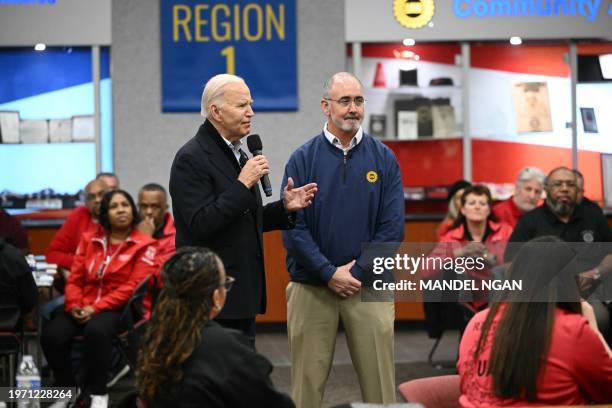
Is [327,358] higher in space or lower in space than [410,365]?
higher

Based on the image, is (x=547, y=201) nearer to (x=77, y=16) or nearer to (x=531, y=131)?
(x=531, y=131)

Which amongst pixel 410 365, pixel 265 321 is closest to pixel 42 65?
pixel 265 321

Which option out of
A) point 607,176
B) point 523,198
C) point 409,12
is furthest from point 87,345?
Result: point 607,176

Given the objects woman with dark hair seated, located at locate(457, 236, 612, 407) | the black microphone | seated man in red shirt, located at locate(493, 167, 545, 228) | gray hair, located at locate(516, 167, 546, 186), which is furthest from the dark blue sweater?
gray hair, located at locate(516, 167, 546, 186)

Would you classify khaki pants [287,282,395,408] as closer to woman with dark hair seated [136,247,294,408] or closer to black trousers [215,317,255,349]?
black trousers [215,317,255,349]

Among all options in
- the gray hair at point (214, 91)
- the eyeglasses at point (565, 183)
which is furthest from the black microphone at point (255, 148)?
the eyeglasses at point (565, 183)

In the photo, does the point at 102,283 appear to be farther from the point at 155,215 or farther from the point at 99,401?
the point at 155,215

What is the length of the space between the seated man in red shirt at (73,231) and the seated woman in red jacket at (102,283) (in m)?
0.98

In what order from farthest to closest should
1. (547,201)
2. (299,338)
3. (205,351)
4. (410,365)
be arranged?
(410,365) < (547,201) < (299,338) < (205,351)

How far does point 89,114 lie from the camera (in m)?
11.4

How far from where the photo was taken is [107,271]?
26.3 ft

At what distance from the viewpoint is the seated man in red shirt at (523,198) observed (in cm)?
994

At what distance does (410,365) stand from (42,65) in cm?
490

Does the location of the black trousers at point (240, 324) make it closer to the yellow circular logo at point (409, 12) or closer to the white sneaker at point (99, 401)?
the white sneaker at point (99, 401)
